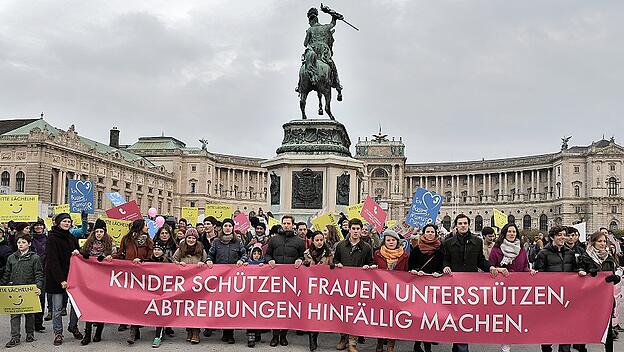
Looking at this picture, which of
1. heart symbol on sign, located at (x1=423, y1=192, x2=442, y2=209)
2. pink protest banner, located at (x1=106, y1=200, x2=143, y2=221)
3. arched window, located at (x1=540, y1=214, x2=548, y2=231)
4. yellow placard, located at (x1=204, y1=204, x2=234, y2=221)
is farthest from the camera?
arched window, located at (x1=540, y1=214, x2=548, y2=231)

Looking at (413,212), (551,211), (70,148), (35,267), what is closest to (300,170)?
(413,212)

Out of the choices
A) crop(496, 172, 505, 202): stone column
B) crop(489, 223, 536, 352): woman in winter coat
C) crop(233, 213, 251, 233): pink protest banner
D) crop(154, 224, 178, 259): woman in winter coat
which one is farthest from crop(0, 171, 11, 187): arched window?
crop(496, 172, 505, 202): stone column

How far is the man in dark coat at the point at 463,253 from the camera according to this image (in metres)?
8.78

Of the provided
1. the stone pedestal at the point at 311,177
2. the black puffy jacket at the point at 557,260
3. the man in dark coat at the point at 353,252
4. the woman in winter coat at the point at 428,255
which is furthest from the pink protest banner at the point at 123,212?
the black puffy jacket at the point at 557,260

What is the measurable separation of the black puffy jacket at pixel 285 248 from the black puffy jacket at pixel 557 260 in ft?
11.6

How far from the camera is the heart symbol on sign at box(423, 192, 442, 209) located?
1647 centimetres

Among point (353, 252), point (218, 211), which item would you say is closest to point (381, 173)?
point (218, 211)

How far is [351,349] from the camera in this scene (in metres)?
9.04

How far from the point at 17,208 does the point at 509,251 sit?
1030cm

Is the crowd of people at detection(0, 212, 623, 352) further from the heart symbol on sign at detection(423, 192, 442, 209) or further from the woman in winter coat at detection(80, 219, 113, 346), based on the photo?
the heart symbol on sign at detection(423, 192, 442, 209)

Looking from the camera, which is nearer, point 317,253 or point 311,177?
point 317,253

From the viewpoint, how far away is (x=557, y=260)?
29.5ft

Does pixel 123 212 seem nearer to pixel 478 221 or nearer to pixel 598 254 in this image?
pixel 598 254

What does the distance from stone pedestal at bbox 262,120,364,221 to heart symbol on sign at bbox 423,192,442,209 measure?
257cm
